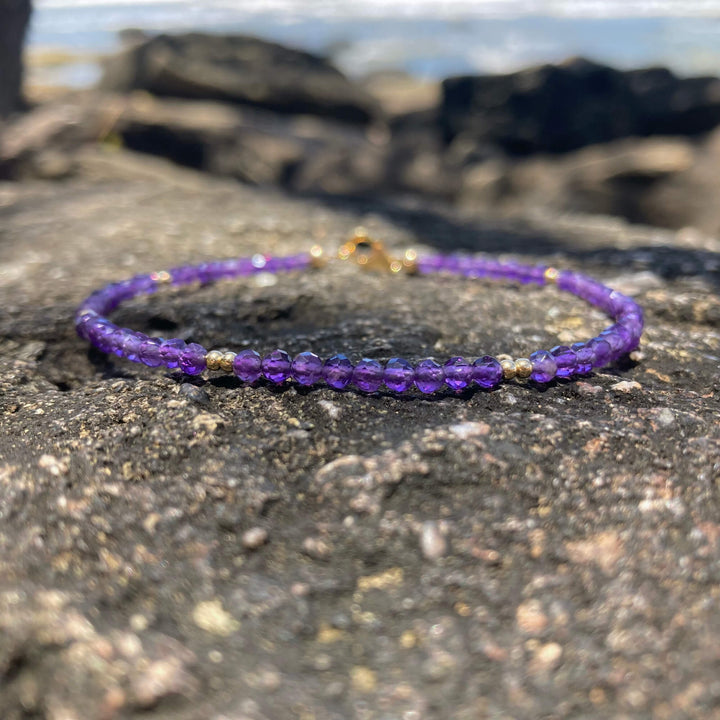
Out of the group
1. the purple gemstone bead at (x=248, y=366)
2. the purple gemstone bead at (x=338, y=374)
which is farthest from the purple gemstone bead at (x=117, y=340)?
the purple gemstone bead at (x=338, y=374)

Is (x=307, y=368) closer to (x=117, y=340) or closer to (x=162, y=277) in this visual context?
(x=117, y=340)

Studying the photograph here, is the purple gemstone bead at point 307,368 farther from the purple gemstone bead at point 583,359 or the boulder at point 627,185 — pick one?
the boulder at point 627,185

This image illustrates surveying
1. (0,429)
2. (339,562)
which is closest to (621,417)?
(339,562)

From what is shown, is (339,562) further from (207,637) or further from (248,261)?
(248,261)

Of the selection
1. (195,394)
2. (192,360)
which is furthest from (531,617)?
(192,360)

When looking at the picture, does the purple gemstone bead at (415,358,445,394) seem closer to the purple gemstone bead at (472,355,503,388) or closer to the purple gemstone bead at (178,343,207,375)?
the purple gemstone bead at (472,355,503,388)

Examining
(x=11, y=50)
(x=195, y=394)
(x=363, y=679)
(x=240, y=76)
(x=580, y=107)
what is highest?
(x=11, y=50)
